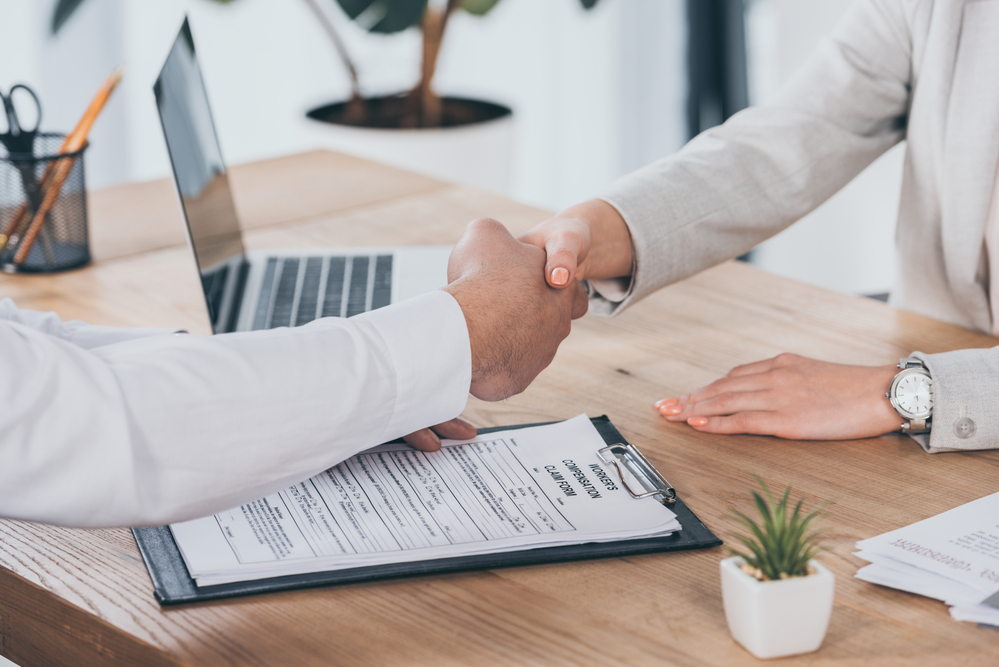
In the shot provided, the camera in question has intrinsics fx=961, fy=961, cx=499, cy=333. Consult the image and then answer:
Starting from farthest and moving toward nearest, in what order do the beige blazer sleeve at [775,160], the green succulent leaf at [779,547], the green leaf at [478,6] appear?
1. the green leaf at [478,6]
2. the beige blazer sleeve at [775,160]
3. the green succulent leaf at [779,547]

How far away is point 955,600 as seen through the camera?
0.67 m

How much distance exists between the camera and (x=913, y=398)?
2.96 ft

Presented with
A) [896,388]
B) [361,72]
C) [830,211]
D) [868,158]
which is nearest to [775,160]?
[868,158]

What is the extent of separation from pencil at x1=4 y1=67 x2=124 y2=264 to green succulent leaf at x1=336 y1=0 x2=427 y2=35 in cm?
119

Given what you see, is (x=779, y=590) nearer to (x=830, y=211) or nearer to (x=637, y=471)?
(x=637, y=471)

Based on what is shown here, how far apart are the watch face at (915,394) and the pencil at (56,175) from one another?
1082mm

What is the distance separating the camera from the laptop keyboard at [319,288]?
3.95ft

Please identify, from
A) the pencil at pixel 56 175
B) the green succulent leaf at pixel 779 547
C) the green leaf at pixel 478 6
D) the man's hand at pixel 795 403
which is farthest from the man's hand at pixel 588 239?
the green leaf at pixel 478 6

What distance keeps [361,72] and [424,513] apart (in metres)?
2.42

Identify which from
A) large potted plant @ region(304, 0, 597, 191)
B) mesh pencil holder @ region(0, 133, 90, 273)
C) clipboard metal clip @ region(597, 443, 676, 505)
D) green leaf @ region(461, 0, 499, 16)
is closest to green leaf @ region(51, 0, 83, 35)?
large potted plant @ region(304, 0, 597, 191)

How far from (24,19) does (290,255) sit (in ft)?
5.79

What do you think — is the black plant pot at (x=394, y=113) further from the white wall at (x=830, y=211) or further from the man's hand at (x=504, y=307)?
the man's hand at (x=504, y=307)

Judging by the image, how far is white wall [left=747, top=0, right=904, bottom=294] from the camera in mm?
2736

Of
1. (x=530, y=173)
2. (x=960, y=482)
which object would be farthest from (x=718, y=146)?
(x=530, y=173)
